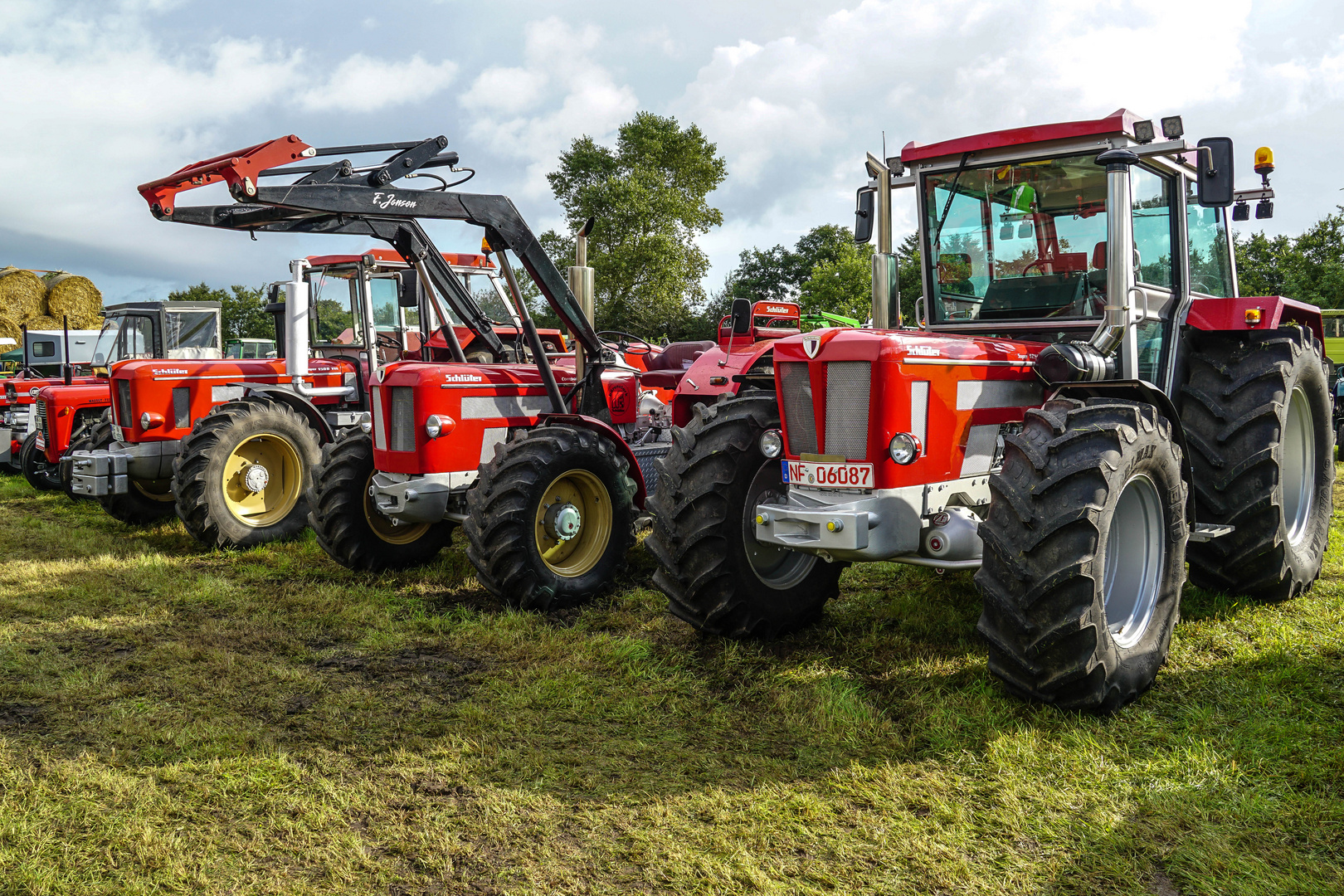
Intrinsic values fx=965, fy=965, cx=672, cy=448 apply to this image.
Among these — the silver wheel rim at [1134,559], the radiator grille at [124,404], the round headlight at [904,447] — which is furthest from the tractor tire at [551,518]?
the radiator grille at [124,404]

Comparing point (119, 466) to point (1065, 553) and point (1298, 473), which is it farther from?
point (1298, 473)

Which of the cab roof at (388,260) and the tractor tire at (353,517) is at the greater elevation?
the cab roof at (388,260)

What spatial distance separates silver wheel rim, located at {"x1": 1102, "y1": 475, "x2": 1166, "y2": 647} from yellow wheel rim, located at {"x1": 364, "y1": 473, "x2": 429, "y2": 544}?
4.37 m

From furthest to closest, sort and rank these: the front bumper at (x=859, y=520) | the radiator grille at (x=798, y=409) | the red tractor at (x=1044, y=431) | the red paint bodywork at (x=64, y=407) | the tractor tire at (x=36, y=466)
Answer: the tractor tire at (x=36, y=466)
the red paint bodywork at (x=64, y=407)
the radiator grille at (x=798, y=409)
the front bumper at (x=859, y=520)
the red tractor at (x=1044, y=431)

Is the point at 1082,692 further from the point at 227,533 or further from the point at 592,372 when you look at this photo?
the point at 227,533

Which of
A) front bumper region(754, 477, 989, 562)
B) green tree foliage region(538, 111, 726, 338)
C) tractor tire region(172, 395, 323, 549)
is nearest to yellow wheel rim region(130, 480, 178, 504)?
tractor tire region(172, 395, 323, 549)

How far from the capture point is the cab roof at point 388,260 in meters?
8.85

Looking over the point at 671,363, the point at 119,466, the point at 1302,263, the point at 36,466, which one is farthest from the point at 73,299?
the point at 1302,263

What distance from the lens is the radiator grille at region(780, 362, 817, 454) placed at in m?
4.16

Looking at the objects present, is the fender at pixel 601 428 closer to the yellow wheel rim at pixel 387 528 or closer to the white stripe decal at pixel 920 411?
the yellow wheel rim at pixel 387 528

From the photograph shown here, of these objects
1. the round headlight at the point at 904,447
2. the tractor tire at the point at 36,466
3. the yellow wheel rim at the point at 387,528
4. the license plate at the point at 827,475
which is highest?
the round headlight at the point at 904,447

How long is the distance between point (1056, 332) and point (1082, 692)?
6.34 feet

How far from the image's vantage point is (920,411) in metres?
3.96

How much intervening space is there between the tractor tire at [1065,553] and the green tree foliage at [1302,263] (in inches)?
1059
